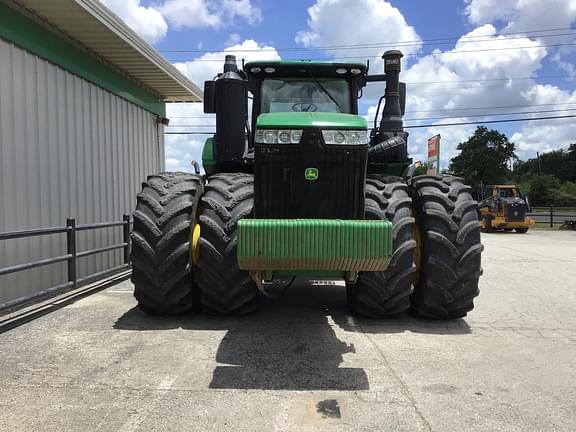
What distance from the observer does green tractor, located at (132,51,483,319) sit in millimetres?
3711

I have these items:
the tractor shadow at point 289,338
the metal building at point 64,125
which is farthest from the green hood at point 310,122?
the metal building at point 64,125

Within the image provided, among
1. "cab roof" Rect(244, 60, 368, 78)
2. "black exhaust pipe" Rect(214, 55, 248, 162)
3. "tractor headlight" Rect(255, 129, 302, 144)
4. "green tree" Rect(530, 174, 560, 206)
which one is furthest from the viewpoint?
"green tree" Rect(530, 174, 560, 206)

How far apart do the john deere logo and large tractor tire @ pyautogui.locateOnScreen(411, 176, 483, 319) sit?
56.3 inches

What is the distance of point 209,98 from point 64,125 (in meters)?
3.57

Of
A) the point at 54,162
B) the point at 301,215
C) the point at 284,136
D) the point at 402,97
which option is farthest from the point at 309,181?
the point at 54,162

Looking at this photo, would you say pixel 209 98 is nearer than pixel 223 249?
No

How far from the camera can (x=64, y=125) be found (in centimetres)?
761

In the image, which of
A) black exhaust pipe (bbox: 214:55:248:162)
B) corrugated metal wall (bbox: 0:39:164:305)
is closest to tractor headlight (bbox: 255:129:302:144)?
black exhaust pipe (bbox: 214:55:248:162)

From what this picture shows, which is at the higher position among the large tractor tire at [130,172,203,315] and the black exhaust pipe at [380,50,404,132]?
the black exhaust pipe at [380,50,404,132]

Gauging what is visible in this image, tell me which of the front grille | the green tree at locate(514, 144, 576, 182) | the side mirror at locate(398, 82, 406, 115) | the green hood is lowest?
the front grille

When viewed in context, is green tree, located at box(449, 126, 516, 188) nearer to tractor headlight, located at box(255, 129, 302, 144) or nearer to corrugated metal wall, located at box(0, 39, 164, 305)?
corrugated metal wall, located at box(0, 39, 164, 305)

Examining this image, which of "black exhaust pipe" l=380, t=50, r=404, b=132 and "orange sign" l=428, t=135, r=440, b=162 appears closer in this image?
"black exhaust pipe" l=380, t=50, r=404, b=132

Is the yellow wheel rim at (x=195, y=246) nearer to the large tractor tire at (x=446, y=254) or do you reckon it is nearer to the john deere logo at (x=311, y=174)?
the john deere logo at (x=311, y=174)

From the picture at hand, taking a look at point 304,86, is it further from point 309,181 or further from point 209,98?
point 309,181
